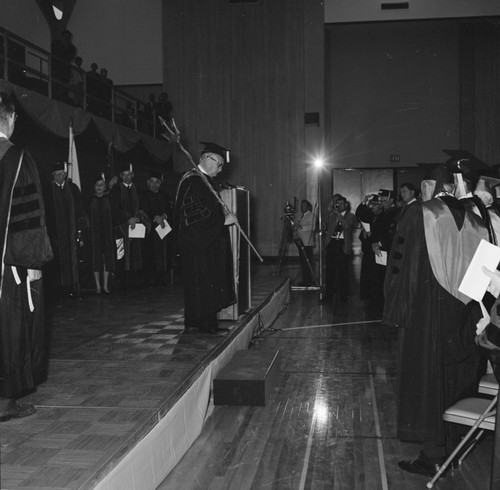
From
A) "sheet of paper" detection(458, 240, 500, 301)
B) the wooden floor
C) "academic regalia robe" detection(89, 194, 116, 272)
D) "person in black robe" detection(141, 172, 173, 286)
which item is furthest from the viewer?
"person in black robe" detection(141, 172, 173, 286)

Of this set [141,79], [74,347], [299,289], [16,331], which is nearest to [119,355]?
[74,347]

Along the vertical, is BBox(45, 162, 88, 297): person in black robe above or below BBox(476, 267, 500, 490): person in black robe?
above

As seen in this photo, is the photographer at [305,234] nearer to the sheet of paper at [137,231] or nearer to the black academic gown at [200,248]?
the sheet of paper at [137,231]

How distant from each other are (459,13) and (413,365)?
1264 cm

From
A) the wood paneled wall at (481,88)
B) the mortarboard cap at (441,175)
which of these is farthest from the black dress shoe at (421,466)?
the wood paneled wall at (481,88)

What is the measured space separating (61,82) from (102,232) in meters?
2.42

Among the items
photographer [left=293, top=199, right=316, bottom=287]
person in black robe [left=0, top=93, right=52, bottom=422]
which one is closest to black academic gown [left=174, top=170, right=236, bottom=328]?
person in black robe [left=0, top=93, right=52, bottom=422]

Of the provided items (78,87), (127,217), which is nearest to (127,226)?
(127,217)

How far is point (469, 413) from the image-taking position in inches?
104

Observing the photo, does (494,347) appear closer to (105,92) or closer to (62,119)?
(62,119)

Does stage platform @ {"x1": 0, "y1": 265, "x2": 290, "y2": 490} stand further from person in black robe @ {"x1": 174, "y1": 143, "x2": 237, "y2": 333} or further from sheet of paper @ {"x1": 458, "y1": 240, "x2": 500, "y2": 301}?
sheet of paper @ {"x1": 458, "y1": 240, "x2": 500, "y2": 301}

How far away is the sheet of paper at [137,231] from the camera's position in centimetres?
807

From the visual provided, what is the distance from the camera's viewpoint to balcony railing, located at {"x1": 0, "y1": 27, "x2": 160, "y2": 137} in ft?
25.7

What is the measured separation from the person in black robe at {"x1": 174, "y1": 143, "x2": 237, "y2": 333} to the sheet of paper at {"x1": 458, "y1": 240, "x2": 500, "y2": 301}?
2.73 m
